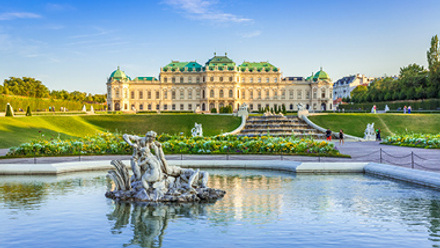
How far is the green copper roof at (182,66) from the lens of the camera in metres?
106

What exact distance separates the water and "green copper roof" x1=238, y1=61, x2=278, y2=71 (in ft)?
307

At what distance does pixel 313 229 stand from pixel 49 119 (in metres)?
43.3

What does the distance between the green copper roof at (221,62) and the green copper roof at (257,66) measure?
3.01m

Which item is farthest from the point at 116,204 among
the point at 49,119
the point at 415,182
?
the point at 49,119

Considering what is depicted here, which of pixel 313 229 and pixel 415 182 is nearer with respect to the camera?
pixel 313 229

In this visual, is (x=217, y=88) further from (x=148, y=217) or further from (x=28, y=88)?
(x=148, y=217)

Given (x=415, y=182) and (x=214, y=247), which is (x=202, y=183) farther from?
(x=415, y=182)

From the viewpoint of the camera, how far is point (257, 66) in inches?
4259

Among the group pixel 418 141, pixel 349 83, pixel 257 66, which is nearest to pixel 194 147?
pixel 418 141

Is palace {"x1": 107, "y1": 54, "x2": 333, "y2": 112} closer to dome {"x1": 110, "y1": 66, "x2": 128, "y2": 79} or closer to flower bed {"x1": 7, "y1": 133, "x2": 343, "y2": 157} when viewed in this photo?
dome {"x1": 110, "y1": 66, "x2": 128, "y2": 79}

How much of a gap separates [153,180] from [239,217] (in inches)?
119

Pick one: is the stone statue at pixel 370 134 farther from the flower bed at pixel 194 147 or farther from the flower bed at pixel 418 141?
the flower bed at pixel 194 147

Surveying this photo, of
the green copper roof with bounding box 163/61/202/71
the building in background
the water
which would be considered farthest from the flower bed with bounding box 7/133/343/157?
the building in background

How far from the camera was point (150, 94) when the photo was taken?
106 m
